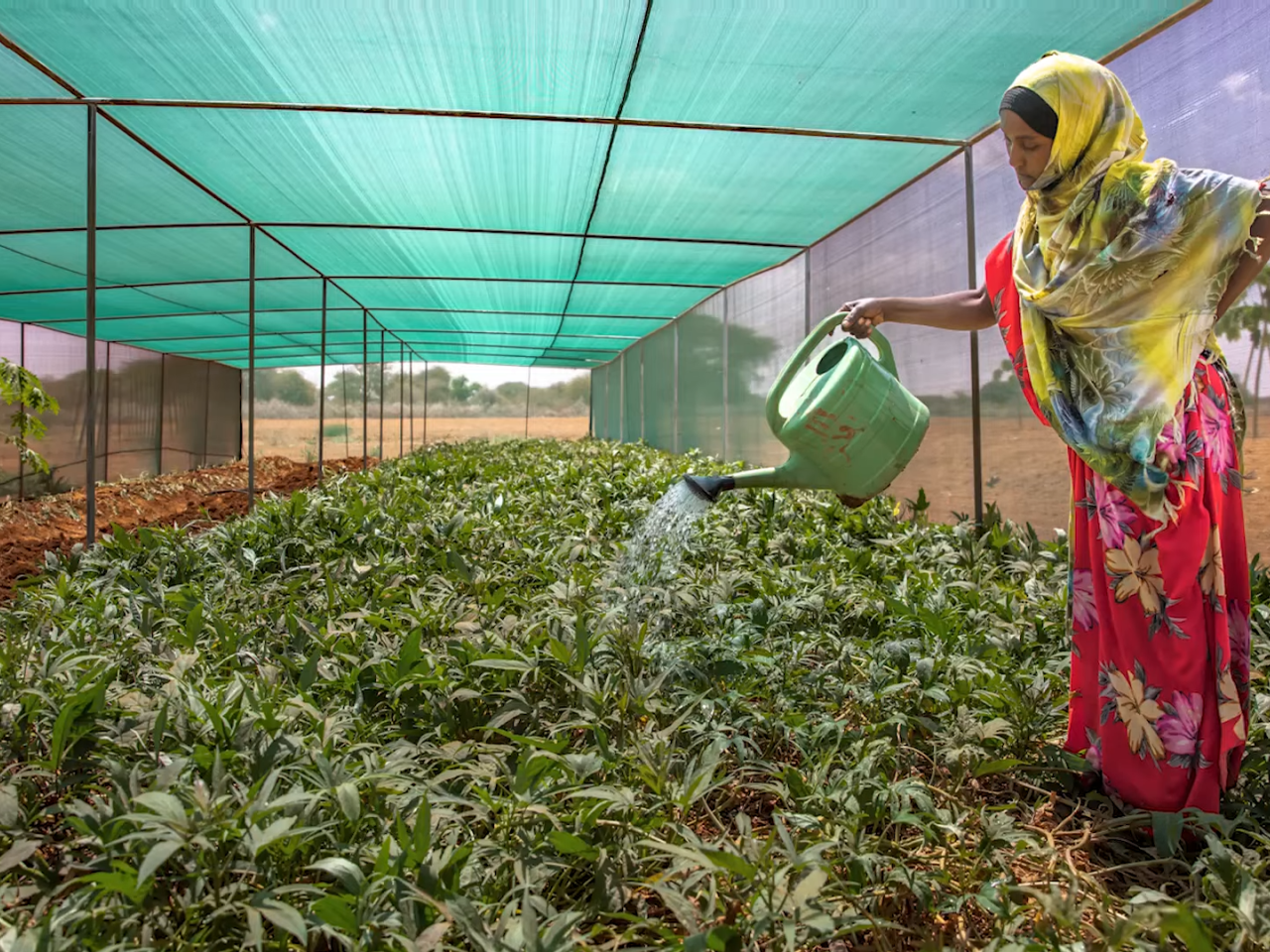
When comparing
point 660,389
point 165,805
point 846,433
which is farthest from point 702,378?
point 165,805

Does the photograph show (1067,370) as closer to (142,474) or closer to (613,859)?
(613,859)

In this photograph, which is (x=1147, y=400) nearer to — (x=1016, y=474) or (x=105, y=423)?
(x=1016, y=474)

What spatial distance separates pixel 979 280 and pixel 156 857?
4158mm

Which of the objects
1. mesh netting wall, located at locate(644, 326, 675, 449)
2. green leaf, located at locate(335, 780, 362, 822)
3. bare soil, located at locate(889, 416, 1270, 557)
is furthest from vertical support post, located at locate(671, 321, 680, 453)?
green leaf, located at locate(335, 780, 362, 822)

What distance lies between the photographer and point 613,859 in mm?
1439

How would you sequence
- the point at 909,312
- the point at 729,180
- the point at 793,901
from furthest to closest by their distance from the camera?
the point at 729,180
the point at 909,312
the point at 793,901

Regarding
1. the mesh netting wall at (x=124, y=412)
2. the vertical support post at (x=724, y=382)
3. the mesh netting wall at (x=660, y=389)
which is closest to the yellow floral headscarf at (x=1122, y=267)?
the vertical support post at (x=724, y=382)

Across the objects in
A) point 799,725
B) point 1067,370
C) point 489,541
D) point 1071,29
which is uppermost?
point 1071,29

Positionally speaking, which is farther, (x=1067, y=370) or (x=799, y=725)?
(x=799, y=725)

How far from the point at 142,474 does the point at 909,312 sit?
14162mm

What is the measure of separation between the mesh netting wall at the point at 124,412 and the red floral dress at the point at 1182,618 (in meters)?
11.0

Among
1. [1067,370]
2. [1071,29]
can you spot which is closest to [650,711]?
[1067,370]

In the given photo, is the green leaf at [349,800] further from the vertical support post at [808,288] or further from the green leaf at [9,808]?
the vertical support post at [808,288]

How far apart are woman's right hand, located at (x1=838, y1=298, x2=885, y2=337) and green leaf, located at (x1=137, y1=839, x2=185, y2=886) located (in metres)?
1.77
